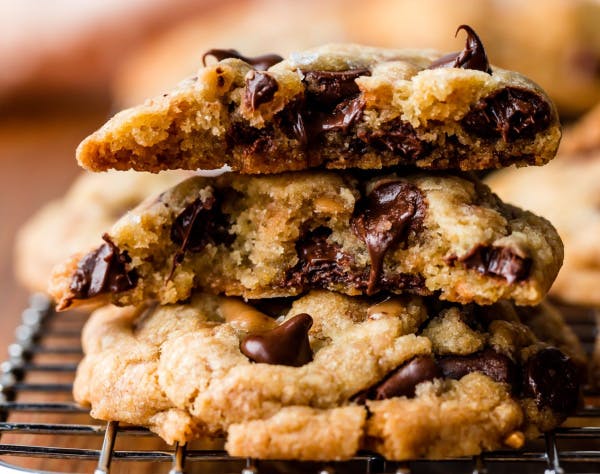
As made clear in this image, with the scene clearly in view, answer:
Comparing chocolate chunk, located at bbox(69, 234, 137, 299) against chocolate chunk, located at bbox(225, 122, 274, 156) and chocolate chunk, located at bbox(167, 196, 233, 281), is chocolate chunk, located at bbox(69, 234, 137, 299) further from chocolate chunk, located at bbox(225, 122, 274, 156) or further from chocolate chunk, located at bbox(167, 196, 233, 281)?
chocolate chunk, located at bbox(225, 122, 274, 156)

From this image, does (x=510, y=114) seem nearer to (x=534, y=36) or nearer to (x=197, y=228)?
(x=197, y=228)

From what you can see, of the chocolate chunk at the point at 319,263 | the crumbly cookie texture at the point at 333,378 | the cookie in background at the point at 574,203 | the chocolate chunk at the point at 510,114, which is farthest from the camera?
the cookie in background at the point at 574,203

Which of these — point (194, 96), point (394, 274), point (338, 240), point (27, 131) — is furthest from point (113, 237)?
point (27, 131)

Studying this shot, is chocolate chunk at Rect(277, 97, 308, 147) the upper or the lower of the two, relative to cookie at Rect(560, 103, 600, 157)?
lower

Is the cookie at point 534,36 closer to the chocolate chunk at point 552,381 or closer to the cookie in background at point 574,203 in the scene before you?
the cookie in background at point 574,203

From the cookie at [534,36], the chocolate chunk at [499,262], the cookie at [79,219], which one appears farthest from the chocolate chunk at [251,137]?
the cookie at [534,36]

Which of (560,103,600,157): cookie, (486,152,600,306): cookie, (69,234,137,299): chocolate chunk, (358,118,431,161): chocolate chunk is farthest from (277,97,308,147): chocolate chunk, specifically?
(560,103,600,157): cookie
